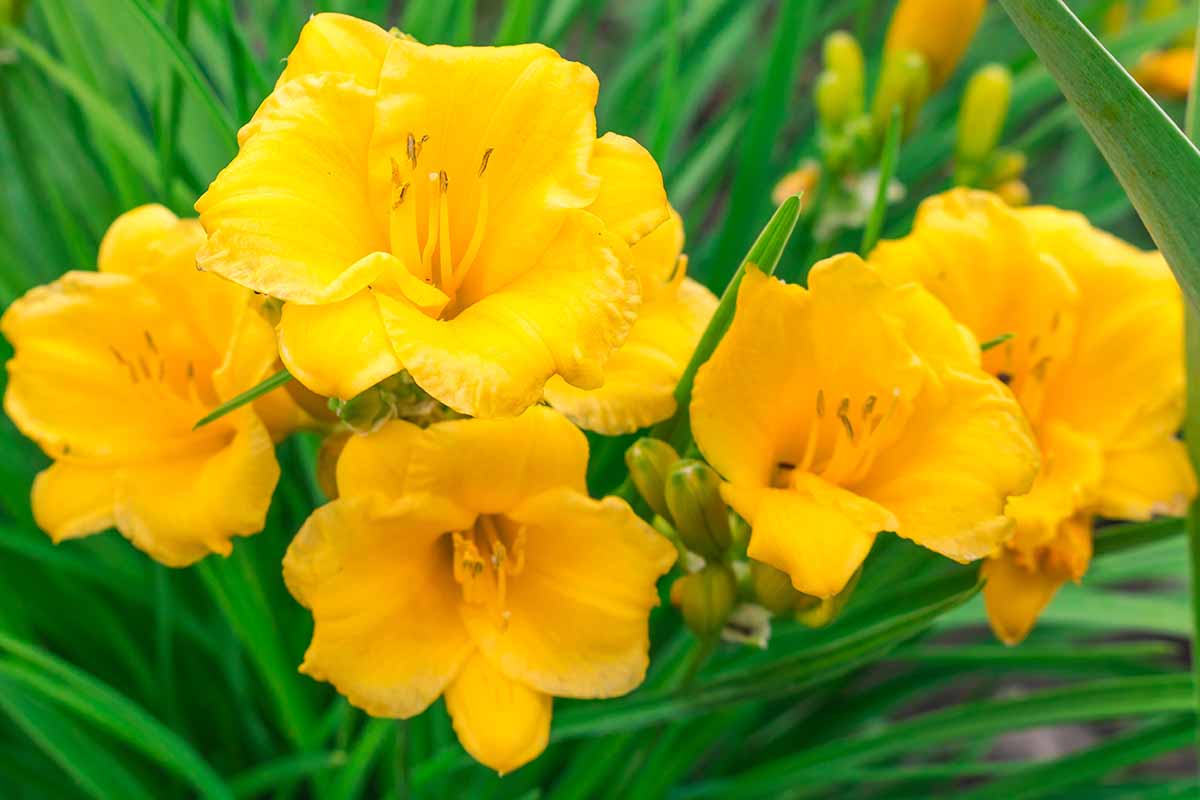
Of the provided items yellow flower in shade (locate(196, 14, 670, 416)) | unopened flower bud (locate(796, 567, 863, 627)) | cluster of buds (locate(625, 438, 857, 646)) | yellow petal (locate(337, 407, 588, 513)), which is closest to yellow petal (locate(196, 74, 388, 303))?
yellow flower in shade (locate(196, 14, 670, 416))

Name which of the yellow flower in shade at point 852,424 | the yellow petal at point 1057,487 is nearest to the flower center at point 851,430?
the yellow flower in shade at point 852,424

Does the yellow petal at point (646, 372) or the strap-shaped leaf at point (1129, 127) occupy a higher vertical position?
the strap-shaped leaf at point (1129, 127)

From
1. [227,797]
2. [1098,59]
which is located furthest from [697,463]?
[227,797]

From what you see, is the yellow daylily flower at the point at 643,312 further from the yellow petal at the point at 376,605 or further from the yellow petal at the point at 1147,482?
the yellow petal at the point at 1147,482

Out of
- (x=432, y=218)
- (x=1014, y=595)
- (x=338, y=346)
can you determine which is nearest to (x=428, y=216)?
(x=432, y=218)

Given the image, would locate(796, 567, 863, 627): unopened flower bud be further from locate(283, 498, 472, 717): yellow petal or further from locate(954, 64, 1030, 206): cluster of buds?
locate(954, 64, 1030, 206): cluster of buds

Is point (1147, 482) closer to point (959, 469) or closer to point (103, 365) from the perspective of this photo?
point (959, 469)
